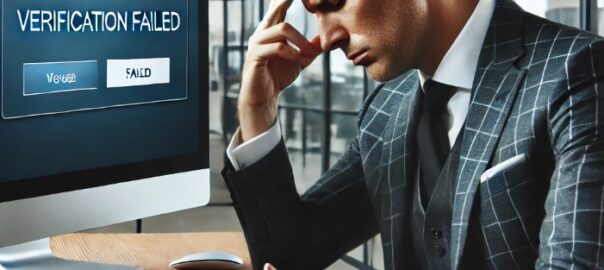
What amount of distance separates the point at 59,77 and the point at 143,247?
43cm

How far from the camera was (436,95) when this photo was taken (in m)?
1.57

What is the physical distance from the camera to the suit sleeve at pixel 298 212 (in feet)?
5.31

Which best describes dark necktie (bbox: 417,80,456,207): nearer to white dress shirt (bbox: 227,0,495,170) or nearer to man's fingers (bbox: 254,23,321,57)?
white dress shirt (bbox: 227,0,495,170)

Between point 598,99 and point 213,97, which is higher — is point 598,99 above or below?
above

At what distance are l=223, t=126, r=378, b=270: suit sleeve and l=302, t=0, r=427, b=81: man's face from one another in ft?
0.75

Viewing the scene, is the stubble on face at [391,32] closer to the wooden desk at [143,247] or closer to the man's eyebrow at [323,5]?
the man's eyebrow at [323,5]

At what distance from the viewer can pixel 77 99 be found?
1.38m

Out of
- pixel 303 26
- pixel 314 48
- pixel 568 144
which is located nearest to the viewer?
pixel 568 144

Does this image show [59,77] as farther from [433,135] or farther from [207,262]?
[433,135]

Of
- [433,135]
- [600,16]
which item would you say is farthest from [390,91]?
[600,16]

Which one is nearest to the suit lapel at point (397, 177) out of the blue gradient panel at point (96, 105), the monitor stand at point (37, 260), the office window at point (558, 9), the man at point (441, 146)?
the man at point (441, 146)

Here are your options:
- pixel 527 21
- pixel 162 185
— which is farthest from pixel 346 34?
pixel 162 185

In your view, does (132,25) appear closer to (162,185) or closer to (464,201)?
(162,185)

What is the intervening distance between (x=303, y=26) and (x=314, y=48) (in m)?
3.79
